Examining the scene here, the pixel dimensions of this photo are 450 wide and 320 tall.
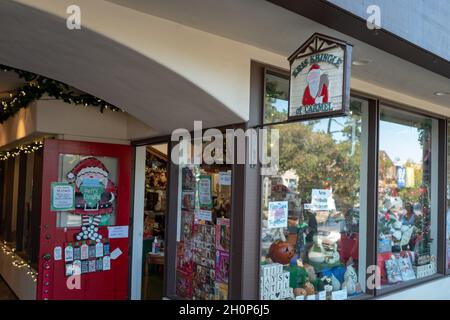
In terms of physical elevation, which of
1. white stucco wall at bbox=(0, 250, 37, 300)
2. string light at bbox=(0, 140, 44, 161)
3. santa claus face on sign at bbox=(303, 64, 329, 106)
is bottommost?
white stucco wall at bbox=(0, 250, 37, 300)

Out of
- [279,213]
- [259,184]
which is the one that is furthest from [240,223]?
[279,213]

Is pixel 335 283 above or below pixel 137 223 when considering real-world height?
below

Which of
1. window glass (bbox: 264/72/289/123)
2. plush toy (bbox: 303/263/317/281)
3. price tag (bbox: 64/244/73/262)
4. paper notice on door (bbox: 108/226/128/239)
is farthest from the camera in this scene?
paper notice on door (bbox: 108/226/128/239)

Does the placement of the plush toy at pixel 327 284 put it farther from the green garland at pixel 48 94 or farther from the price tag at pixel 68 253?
the green garland at pixel 48 94

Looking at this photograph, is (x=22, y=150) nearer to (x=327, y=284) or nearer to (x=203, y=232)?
(x=203, y=232)

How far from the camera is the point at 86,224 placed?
15.9ft

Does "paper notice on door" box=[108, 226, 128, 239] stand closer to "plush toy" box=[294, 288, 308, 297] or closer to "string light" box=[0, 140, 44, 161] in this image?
"string light" box=[0, 140, 44, 161]

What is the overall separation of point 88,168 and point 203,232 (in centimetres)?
181

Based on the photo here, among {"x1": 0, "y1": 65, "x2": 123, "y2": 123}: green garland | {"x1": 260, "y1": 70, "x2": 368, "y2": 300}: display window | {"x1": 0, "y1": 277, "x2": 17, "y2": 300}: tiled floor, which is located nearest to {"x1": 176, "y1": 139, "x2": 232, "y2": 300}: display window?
{"x1": 260, "y1": 70, "x2": 368, "y2": 300}: display window

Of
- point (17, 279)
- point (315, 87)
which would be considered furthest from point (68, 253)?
point (315, 87)

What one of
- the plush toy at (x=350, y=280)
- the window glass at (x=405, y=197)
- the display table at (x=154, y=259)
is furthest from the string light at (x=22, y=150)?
the window glass at (x=405, y=197)

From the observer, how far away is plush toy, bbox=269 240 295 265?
386cm

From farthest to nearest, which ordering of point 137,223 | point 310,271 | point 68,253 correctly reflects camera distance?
point 137,223 → point 68,253 → point 310,271

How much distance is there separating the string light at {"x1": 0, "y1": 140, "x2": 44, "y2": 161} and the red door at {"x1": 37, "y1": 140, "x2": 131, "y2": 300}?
524 mm
